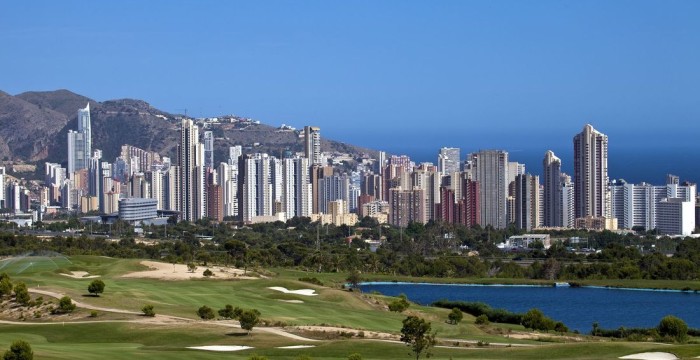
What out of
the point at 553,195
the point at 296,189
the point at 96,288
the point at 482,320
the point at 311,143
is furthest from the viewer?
the point at 311,143

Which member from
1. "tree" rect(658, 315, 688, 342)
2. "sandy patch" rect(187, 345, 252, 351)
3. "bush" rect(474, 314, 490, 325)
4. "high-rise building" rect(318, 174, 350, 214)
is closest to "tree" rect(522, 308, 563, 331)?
"bush" rect(474, 314, 490, 325)

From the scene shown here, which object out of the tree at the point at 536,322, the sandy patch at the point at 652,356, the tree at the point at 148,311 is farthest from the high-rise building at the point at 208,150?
the sandy patch at the point at 652,356

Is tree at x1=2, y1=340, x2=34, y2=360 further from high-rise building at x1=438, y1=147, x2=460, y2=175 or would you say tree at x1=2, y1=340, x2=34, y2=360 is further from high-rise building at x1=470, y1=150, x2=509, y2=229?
high-rise building at x1=438, y1=147, x2=460, y2=175

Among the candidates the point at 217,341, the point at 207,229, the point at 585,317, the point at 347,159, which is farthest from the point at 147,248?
the point at 347,159

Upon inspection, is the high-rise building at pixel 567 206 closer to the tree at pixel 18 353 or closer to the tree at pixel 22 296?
the tree at pixel 22 296

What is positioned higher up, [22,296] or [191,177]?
[191,177]

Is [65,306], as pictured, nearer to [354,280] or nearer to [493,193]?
[354,280]

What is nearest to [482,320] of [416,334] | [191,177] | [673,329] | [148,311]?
[673,329]
